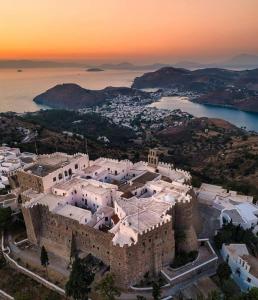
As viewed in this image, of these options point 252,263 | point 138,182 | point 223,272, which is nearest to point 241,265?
point 252,263

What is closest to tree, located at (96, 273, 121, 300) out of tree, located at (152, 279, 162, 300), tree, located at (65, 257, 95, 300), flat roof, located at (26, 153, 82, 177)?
tree, located at (65, 257, 95, 300)

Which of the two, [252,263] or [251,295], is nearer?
[251,295]

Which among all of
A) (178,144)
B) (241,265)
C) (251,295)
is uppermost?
(251,295)

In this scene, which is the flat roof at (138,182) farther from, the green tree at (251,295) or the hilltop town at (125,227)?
the green tree at (251,295)

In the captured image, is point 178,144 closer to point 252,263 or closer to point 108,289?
point 252,263

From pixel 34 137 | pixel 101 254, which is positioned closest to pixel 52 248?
pixel 101 254

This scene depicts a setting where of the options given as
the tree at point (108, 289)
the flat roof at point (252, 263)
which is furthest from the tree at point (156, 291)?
the flat roof at point (252, 263)
